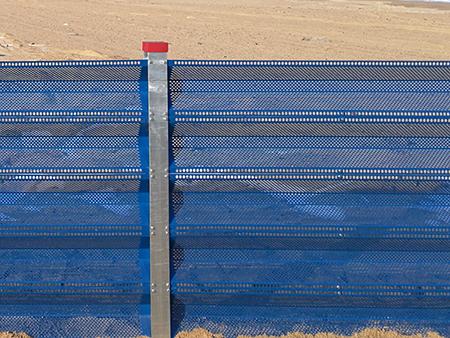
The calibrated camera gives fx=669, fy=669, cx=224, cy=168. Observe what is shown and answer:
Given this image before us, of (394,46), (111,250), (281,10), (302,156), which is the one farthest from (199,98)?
(281,10)

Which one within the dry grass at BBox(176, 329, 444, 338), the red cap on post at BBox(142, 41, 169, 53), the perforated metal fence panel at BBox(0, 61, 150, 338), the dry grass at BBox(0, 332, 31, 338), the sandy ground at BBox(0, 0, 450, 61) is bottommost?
the sandy ground at BBox(0, 0, 450, 61)

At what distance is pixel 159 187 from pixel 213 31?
26532mm

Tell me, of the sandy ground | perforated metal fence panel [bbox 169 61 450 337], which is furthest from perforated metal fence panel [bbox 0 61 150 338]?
the sandy ground

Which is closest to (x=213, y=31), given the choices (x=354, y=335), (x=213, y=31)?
(x=213, y=31)

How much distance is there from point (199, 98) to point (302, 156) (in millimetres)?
857

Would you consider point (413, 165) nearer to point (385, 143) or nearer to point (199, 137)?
point (385, 143)

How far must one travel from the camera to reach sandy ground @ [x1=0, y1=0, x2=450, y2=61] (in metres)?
23.7

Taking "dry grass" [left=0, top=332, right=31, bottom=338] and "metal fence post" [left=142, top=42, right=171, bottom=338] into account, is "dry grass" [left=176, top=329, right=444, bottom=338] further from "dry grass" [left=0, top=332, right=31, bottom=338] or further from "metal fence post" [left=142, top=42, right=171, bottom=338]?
"dry grass" [left=0, top=332, right=31, bottom=338]

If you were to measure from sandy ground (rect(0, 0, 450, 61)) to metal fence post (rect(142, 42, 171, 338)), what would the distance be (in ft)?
48.2

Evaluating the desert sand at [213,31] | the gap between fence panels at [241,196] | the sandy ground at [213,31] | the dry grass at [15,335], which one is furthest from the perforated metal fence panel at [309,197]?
the sandy ground at [213,31]

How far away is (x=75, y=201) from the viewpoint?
15.7 ft

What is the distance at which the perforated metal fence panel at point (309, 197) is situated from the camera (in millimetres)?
4543

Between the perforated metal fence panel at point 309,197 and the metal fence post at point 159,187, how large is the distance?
0.10 metres

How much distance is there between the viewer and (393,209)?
491 centimetres
